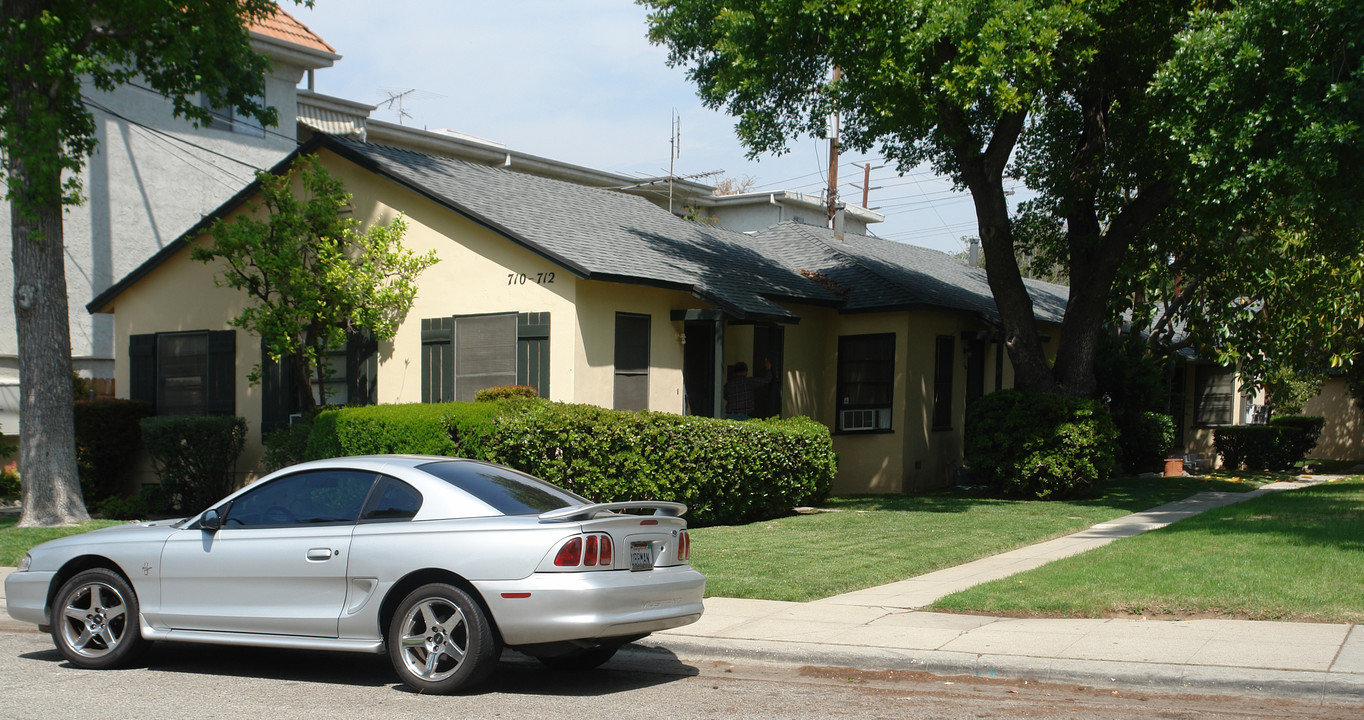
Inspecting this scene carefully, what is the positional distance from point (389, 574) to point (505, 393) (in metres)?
7.72

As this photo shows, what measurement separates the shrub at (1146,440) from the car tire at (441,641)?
1981cm

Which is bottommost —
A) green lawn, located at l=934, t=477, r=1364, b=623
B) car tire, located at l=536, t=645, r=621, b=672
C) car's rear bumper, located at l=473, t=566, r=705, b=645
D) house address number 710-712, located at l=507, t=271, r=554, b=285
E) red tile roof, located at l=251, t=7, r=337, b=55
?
car tire, located at l=536, t=645, r=621, b=672

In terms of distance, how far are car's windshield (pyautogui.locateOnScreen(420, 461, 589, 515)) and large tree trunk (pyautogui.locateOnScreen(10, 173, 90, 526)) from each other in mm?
9729

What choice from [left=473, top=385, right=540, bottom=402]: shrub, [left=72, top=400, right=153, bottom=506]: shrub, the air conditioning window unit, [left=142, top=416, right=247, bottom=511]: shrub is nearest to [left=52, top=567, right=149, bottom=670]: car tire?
[left=473, top=385, right=540, bottom=402]: shrub

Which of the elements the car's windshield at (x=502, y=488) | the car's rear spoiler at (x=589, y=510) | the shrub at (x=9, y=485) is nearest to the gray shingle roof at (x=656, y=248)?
the shrub at (x=9, y=485)

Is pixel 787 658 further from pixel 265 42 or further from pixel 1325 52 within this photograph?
pixel 265 42

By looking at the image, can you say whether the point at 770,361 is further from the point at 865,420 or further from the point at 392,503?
the point at 392,503

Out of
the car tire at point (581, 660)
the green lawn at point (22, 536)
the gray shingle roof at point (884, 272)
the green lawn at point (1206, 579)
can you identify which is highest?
the gray shingle roof at point (884, 272)

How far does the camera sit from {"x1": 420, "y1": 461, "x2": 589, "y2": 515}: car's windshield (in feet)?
21.9

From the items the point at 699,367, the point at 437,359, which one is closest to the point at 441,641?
the point at 437,359

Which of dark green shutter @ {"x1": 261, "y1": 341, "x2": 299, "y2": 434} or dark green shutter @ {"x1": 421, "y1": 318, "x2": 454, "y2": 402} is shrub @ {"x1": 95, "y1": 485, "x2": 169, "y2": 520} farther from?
dark green shutter @ {"x1": 421, "y1": 318, "x2": 454, "y2": 402}

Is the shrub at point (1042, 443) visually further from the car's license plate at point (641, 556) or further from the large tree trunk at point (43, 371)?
the large tree trunk at point (43, 371)

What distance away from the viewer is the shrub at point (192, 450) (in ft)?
56.5

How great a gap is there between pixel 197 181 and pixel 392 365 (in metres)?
10.5
